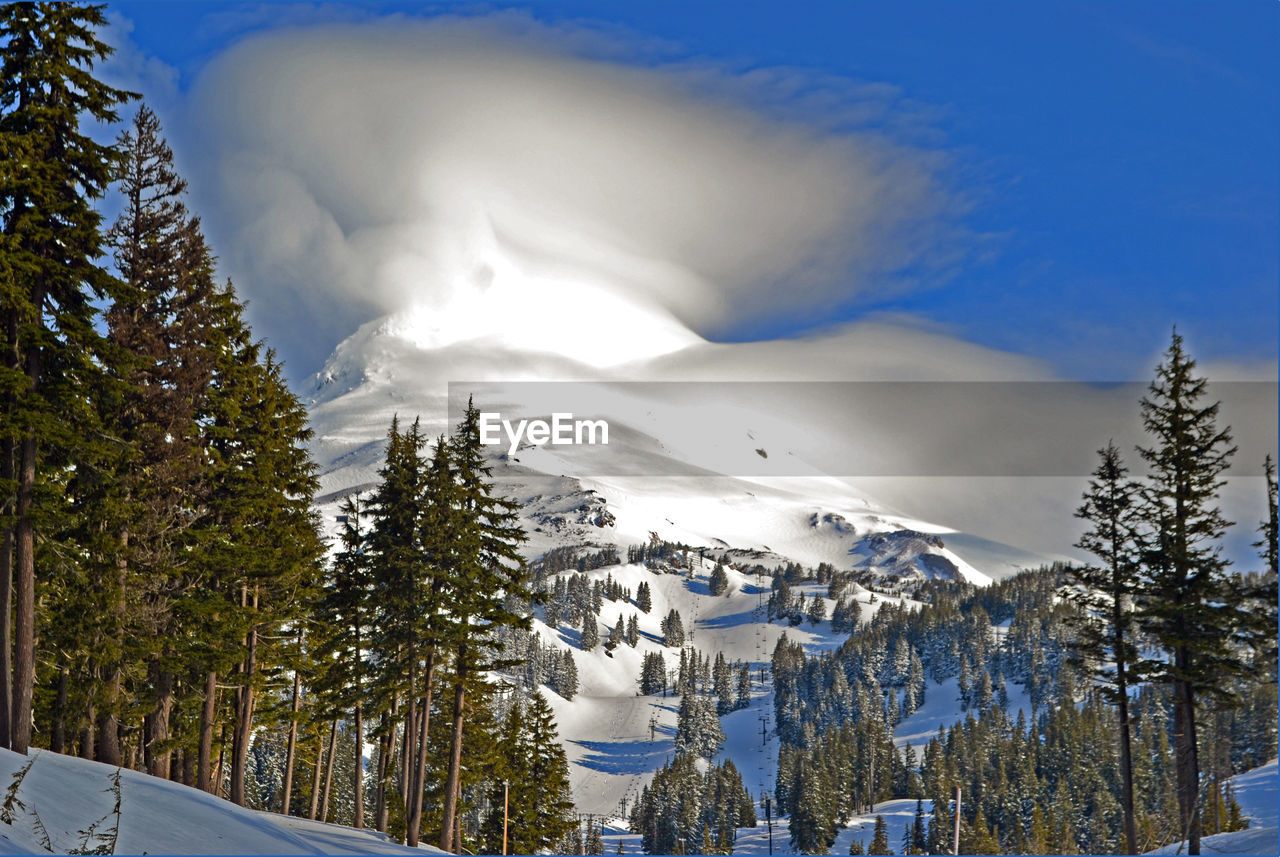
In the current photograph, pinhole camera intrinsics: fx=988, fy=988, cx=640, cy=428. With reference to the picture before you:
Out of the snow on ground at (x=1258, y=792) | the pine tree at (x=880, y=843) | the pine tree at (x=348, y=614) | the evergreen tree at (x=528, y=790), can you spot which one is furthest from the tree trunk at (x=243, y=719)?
the pine tree at (x=880, y=843)

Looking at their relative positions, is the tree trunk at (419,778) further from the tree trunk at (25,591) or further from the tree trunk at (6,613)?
the tree trunk at (6,613)

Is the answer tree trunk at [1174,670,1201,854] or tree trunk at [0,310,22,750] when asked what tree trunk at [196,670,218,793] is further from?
tree trunk at [1174,670,1201,854]

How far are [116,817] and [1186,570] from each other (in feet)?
106

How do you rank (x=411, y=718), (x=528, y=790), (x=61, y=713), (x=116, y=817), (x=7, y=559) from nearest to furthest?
1. (x=116, y=817)
2. (x=7, y=559)
3. (x=61, y=713)
4. (x=411, y=718)
5. (x=528, y=790)

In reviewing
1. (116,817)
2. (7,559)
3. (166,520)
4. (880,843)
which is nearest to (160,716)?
(166,520)

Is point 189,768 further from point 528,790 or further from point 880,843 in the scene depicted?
point 880,843

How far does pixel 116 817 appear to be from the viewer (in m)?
17.0

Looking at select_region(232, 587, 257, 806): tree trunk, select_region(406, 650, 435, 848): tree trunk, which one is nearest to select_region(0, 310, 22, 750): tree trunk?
select_region(232, 587, 257, 806): tree trunk

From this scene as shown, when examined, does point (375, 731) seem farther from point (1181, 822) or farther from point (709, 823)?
point (709, 823)

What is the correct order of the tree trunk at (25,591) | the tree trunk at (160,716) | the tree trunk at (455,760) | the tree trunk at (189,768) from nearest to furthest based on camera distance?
the tree trunk at (25,591) → the tree trunk at (160,716) → the tree trunk at (455,760) → the tree trunk at (189,768)

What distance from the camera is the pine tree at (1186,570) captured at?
107ft

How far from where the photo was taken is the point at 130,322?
28.3 m

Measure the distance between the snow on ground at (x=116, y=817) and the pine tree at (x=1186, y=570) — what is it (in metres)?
27.4

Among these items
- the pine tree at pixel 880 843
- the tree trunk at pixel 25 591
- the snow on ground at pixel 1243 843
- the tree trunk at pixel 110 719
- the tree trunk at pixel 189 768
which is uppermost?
the tree trunk at pixel 25 591
